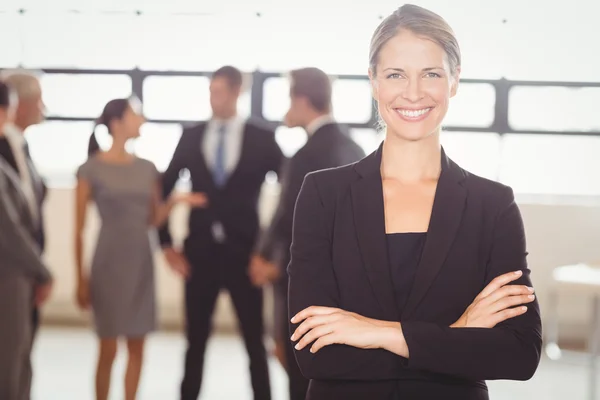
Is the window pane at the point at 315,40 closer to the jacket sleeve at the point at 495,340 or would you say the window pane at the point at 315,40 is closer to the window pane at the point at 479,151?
the window pane at the point at 479,151

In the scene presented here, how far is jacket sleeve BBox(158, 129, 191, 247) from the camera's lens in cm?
380

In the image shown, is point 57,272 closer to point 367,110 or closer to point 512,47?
point 367,110

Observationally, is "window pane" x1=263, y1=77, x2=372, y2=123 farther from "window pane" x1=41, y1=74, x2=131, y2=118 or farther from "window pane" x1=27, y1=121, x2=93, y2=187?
"window pane" x1=27, y1=121, x2=93, y2=187

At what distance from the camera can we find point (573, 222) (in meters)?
5.82

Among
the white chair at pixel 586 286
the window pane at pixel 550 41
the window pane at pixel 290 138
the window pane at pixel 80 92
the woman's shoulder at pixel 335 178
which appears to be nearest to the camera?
the woman's shoulder at pixel 335 178

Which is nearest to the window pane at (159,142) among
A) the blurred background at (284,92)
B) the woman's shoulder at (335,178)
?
the blurred background at (284,92)

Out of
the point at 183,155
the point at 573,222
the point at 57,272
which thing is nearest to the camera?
the point at 183,155

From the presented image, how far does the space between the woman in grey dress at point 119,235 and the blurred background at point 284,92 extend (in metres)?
1.67

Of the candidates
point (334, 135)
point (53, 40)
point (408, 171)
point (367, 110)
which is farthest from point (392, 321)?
point (53, 40)

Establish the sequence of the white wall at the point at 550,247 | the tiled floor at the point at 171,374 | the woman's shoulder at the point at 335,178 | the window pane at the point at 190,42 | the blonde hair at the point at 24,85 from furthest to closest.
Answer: the window pane at the point at 190,42 < the white wall at the point at 550,247 < the tiled floor at the point at 171,374 < the blonde hair at the point at 24,85 < the woman's shoulder at the point at 335,178

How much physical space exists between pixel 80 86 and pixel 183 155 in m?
2.92

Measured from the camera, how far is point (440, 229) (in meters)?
1.51

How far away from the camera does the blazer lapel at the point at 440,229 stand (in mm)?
1479

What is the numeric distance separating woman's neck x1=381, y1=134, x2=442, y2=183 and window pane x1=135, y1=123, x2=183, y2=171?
4843mm
